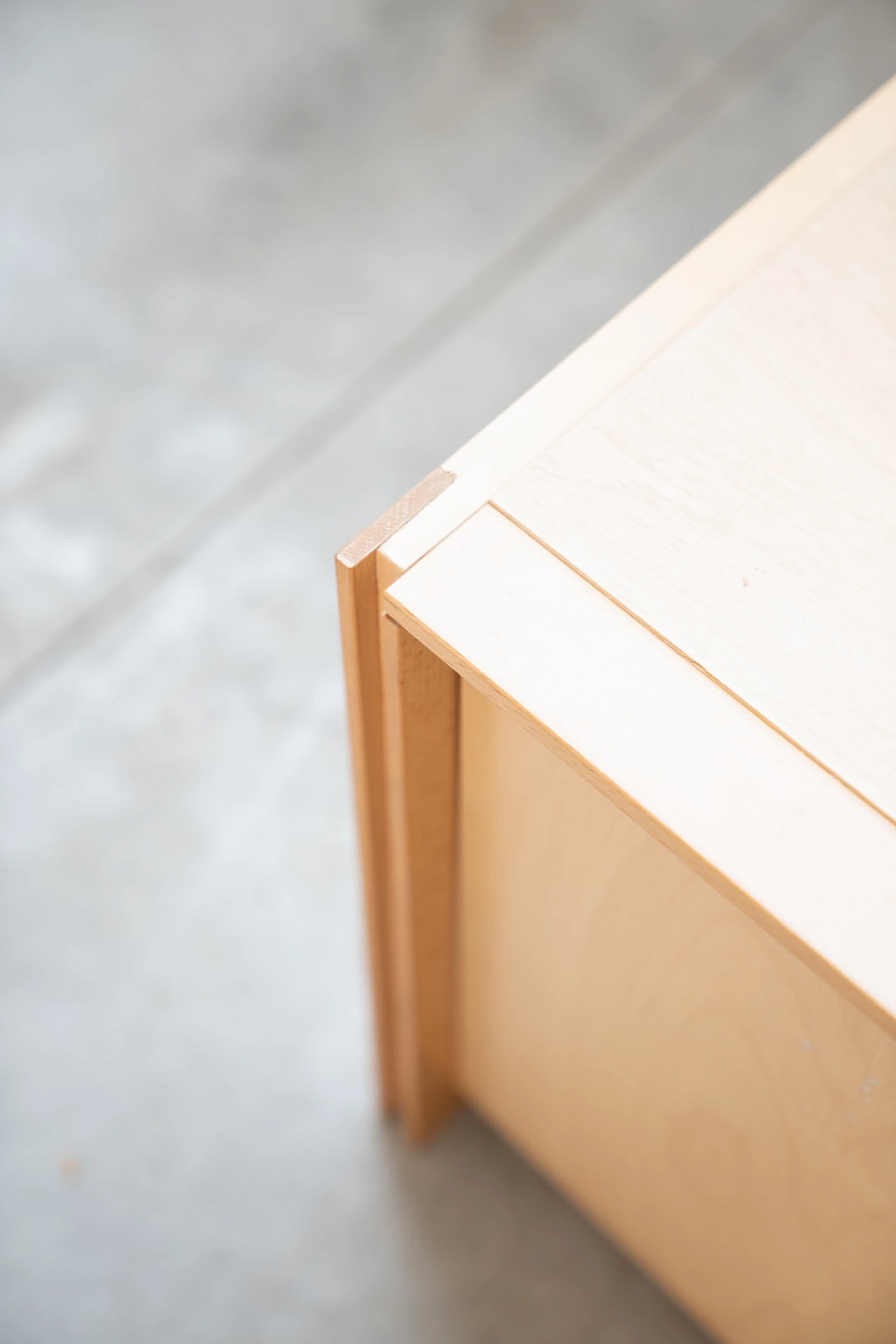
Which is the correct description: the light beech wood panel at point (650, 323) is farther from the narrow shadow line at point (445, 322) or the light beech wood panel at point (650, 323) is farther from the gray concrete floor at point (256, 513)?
the narrow shadow line at point (445, 322)

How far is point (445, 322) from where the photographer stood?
→ 1684 millimetres

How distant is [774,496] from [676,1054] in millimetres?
386

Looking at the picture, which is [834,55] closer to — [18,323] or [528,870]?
[18,323]

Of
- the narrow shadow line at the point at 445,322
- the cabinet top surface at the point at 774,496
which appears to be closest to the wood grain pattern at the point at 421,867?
the cabinet top surface at the point at 774,496

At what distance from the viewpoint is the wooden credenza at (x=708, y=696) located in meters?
0.54

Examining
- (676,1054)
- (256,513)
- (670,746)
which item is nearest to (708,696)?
(670,746)

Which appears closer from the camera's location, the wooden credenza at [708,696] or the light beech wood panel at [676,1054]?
the wooden credenza at [708,696]

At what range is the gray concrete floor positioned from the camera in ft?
4.00

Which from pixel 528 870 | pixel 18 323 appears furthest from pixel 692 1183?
pixel 18 323

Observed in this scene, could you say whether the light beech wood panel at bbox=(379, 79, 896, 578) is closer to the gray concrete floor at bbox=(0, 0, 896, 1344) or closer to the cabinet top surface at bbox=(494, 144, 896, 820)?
the cabinet top surface at bbox=(494, 144, 896, 820)

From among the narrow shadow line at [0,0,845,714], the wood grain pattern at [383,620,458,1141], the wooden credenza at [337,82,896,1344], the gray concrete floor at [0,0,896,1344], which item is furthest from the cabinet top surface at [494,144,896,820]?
the narrow shadow line at [0,0,845,714]

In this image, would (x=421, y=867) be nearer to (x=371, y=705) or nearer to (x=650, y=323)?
(x=371, y=705)

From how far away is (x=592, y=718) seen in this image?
21.8 inches

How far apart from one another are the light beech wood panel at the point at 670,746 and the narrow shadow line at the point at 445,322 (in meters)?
1.01
